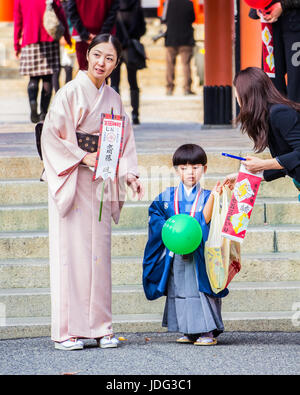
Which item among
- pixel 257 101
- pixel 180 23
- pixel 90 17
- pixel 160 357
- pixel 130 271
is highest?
pixel 180 23

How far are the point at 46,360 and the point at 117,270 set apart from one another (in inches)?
49.7

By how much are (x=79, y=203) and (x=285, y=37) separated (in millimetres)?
2189

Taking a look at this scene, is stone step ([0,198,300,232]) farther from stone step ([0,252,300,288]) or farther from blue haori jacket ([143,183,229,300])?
blue haori jacket ([143,183,229,300])

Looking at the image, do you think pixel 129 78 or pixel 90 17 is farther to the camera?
pixel 129 78

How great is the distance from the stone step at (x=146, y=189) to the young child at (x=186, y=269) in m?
1.47

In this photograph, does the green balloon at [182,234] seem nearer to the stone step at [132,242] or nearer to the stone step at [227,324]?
the stone step at [227,324]

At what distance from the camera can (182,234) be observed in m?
4.91

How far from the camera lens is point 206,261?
5.14m

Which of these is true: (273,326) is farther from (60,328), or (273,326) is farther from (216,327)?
(60,328)

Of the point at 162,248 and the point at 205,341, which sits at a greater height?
the point at 162,248

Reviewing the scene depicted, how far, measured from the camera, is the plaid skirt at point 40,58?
9.57 metres

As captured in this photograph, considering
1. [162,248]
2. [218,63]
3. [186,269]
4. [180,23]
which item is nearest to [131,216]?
[162,248]

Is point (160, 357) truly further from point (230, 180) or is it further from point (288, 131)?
point (288, 131)

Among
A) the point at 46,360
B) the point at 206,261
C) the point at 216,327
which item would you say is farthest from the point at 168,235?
the point at 46,360
